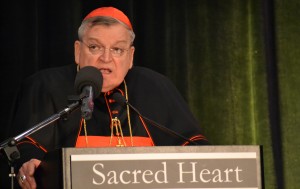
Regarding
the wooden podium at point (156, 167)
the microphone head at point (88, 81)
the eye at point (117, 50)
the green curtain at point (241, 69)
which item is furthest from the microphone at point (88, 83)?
the green curtain at point (241, 69)

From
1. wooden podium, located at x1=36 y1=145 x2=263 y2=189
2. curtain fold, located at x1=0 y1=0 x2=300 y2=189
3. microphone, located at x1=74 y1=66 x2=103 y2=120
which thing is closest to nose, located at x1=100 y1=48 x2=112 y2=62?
curtain fold, located at x1=0 y1=0 x2=300 y2=189

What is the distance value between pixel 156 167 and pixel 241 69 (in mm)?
2192

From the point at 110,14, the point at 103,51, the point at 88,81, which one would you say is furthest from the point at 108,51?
the point at 88,81

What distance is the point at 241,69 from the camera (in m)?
3.94

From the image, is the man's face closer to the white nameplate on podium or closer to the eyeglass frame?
the eyeglass frame

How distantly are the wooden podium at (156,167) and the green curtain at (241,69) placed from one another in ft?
6.06

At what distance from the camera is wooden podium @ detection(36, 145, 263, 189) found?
179 centimetres

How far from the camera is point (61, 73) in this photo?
310 cm

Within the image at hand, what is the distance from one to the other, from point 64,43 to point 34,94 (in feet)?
1.86

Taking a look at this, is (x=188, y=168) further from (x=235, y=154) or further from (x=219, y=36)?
(x=219, y=36)

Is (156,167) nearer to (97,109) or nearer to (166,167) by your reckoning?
(166,167)

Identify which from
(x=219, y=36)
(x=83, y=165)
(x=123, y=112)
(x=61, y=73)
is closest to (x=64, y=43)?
(x=61, y=73)

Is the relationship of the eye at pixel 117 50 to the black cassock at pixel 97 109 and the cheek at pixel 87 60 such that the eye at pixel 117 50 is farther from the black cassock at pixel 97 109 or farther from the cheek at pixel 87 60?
the black cassock at pixel 97 109

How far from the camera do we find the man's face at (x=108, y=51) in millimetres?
2900
